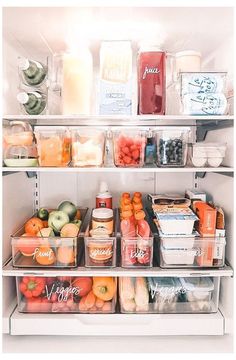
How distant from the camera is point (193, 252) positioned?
4.59ft

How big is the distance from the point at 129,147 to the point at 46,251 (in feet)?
1.60

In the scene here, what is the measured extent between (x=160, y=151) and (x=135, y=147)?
0.31ft

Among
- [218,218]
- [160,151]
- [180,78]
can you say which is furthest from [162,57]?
[218,218]

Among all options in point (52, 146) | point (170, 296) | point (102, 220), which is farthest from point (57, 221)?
point (170, 296)

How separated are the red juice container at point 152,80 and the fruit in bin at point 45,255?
24.1 inches

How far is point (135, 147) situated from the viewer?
55.5 inches

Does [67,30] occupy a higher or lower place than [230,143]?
higher

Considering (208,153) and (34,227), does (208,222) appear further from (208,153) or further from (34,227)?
(34,227)

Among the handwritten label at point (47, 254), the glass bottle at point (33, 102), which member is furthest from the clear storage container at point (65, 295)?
the glass bottle at point (33, 102)

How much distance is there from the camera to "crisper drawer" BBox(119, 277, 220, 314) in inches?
56.5

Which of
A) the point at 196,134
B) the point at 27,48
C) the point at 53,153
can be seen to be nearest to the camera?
the point at 53,153

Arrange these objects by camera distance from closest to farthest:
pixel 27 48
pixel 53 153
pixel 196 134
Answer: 1. pixel 53 153
2. pixel 27 48
3. pixel 196 134

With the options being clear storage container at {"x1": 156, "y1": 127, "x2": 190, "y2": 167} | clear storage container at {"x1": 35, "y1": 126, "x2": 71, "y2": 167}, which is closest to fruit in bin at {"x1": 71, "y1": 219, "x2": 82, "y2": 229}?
clear storage container at {"x1": 35, "y1": 126, "x2": 71, "y2": 167}

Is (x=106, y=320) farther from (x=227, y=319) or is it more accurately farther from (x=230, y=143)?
(x=230, y=143)
